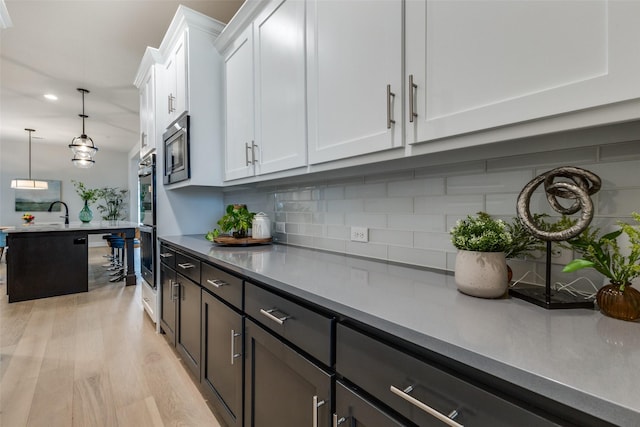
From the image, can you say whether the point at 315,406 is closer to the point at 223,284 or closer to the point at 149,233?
the point at 223,284

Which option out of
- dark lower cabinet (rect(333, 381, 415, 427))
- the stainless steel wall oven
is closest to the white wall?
the stainless steel wall oven

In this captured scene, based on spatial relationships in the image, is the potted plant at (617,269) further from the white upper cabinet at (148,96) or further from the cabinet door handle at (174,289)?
the white upper cabinet at (148,96)

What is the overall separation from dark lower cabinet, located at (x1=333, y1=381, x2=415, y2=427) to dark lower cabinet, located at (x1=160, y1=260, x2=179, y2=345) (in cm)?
169

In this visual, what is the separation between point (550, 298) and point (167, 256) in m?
2.41

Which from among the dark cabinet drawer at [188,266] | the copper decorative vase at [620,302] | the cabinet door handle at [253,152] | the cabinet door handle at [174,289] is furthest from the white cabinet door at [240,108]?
the copper decorative vase at [620,302]

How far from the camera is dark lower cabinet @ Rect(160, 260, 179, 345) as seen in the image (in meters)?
2.22

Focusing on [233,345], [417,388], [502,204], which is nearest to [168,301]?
[233,345]

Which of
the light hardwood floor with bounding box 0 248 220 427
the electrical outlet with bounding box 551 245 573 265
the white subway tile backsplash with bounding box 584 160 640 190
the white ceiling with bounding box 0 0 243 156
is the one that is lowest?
the light hardwood floor with bounding box 0 248 220 427

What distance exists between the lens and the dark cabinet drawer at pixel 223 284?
1323 millimetres

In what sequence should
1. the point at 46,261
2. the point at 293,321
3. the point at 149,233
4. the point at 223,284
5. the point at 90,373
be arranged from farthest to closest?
the point at 46,261 → the point at 149,233 → the point at 90,373 → the point at 223,284 → the point at 293,321

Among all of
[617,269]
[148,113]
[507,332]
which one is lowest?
A: [507,332]

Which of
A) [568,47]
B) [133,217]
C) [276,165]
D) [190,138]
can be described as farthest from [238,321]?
[133,217]

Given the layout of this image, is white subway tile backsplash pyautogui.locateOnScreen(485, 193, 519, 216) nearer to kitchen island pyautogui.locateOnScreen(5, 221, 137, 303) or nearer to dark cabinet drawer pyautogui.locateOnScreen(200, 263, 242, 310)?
dark cabinet drawer pyautogui.locateOnScreen(200, 263, 242, 310)

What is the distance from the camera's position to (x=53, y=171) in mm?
7824
